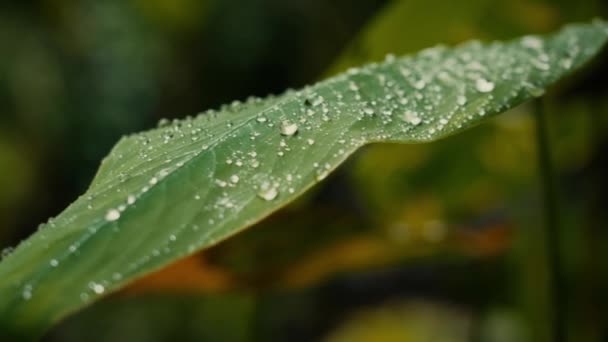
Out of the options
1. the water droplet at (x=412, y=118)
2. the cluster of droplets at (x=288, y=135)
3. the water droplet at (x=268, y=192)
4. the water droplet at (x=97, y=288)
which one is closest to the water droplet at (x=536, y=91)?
the cluster of droplets at (x=288, y=135)

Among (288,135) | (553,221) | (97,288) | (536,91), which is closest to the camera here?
(97,288)

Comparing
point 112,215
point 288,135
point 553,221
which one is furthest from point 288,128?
point 553,221

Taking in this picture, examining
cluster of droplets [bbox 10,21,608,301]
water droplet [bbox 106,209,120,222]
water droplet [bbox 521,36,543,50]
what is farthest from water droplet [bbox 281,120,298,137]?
water droplet [bbox 521,36,543,50]

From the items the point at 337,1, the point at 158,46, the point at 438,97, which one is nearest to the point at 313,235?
the point at 438,97

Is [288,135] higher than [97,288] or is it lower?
higher

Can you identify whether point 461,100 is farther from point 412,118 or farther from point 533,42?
point 533,42

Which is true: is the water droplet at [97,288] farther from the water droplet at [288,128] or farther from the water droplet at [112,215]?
the water droplet at [288,128]

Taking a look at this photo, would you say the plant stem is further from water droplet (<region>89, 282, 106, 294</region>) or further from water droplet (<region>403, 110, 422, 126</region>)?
water droplet (<region>89, 282, 106, 294</region>)
